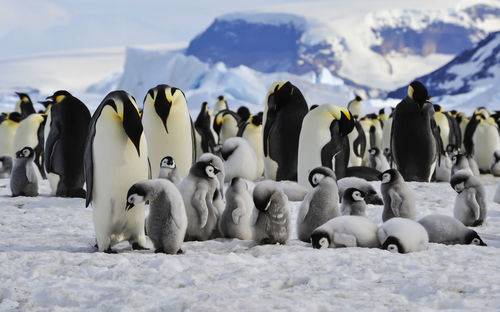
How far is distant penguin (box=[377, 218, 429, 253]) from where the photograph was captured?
407cm

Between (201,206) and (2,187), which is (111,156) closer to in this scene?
(201,206)

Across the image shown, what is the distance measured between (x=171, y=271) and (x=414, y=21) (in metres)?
191

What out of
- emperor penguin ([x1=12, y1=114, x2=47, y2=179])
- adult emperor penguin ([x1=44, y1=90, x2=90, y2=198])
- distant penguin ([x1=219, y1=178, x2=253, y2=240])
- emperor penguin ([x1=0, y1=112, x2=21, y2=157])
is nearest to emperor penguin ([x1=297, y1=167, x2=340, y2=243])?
distant penguin ([x1=219, y1=178, x2=253, y2=240])

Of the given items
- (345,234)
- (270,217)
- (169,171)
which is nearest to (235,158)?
(169,171)

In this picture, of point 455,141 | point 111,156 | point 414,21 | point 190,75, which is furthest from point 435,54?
point 111,156

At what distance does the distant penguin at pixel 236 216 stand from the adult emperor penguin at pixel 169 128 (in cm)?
246

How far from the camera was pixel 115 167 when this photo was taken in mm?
4422

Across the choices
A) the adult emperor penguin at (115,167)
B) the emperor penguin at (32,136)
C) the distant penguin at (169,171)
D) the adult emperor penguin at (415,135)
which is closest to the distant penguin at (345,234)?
the adult emperor penguin at (115,167)

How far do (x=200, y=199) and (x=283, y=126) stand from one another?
15.2ft

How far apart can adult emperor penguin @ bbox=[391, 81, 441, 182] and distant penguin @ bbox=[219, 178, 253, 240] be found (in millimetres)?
5305

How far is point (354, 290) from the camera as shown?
3113 millimetres

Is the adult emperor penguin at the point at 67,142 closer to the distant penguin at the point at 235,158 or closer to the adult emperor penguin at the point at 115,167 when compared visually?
the distant penguin at the point at 235,158

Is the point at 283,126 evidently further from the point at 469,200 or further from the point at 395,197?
the point at 395,197

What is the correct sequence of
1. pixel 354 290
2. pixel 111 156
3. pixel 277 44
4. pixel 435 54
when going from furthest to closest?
pixel 435 54, pixel 277 44, pixel 111 156, pixel 354 290
